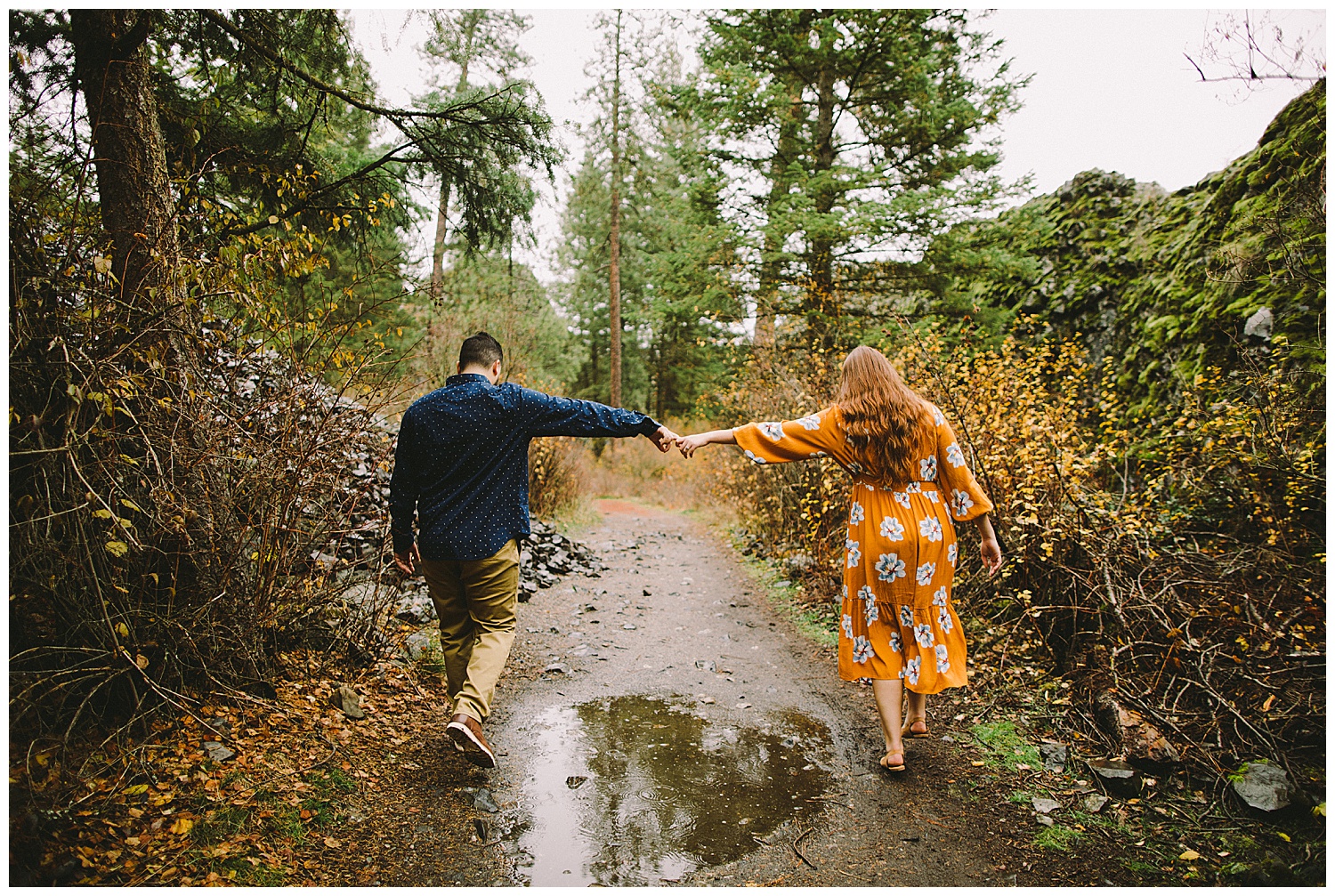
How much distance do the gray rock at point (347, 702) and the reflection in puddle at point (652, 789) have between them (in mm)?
1019

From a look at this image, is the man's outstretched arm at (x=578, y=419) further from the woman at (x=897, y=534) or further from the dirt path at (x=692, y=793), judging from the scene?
the dirt path at (x=692, y=793)

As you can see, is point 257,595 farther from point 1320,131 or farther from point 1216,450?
point 1320,131

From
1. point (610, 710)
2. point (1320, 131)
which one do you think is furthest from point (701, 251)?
point (610, 710)

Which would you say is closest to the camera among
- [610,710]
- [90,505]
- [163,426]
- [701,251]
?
[90,505]

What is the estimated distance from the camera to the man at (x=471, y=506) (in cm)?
332

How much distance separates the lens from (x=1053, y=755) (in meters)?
3.40

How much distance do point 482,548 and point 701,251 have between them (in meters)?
8.65

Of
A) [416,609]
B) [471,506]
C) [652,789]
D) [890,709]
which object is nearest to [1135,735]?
[890,709]

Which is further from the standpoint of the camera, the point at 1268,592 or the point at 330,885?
the point at 1268,592

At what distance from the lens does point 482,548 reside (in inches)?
131

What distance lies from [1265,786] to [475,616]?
12.3ft

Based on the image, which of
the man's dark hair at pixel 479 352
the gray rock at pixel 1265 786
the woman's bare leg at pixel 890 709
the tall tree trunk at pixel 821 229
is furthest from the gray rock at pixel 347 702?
the tall tree trunk at pixel 821 229

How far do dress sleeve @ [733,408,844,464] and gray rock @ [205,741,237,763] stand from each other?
9.54 ft

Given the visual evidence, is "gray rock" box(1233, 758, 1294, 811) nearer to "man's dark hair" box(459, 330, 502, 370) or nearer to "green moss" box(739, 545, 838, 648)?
"green moss" box(739, 545, 838, 648)
